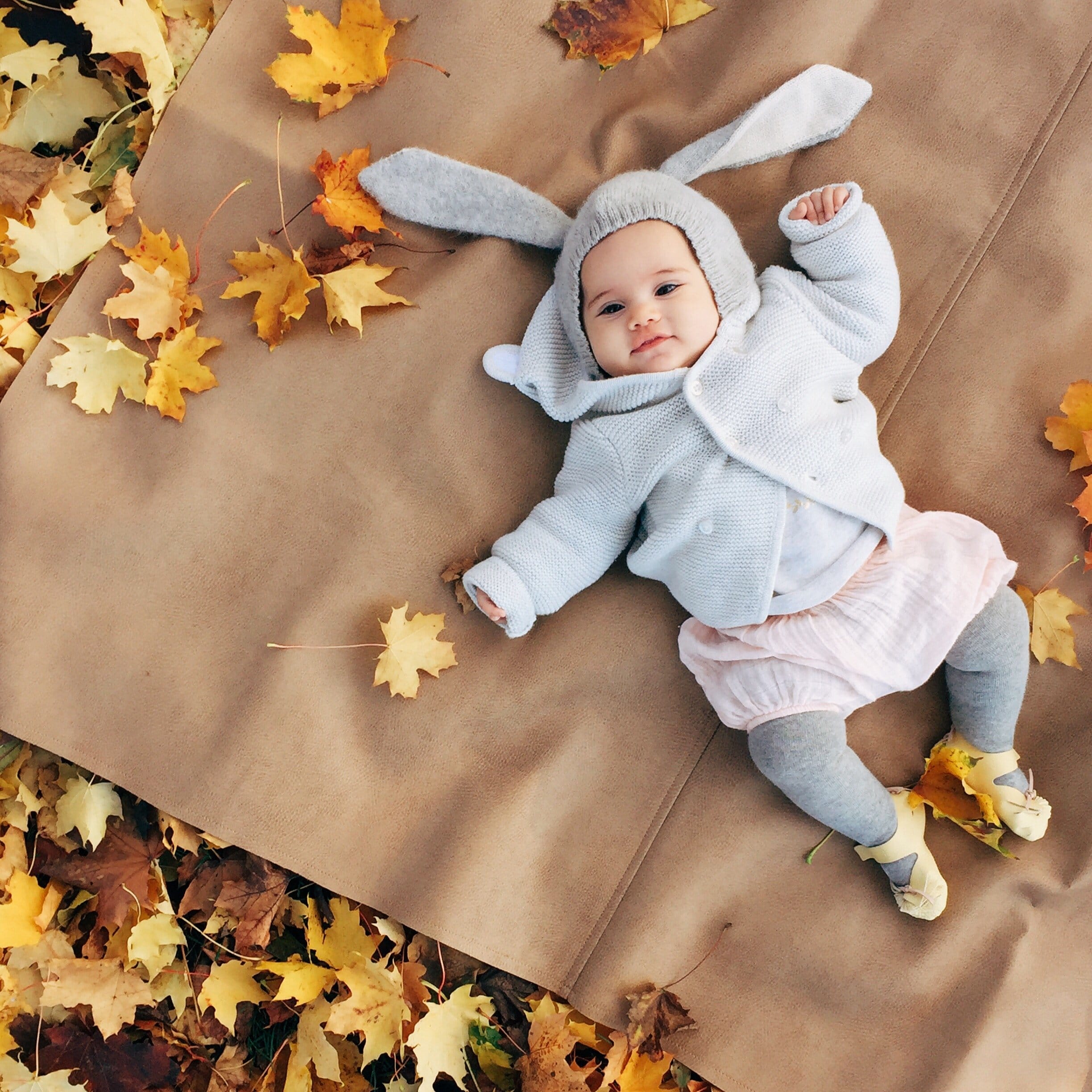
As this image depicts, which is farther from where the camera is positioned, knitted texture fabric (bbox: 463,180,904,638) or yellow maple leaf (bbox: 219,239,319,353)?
yellow maple leaf (bbox: 219,239,319,353)

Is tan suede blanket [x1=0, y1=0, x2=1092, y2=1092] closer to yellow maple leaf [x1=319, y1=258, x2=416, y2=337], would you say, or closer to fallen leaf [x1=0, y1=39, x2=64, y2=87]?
yellow maple leaf [x1=319, y1=258, x2=416, y2=337]

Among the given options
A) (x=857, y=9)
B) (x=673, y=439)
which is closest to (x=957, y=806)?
(x=673, y=439)

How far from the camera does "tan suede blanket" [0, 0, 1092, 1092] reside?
5.87 ft

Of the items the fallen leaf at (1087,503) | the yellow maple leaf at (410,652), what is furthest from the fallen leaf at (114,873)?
the fallen leaf at (1087,503)

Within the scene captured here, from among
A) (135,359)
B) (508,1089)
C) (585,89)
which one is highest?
(585,89)

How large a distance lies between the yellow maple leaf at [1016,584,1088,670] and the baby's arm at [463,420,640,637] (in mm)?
824

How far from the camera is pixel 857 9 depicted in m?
1.84

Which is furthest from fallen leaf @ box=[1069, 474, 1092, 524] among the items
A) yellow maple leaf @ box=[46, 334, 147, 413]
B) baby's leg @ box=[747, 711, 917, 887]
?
yellow maple leaf @ box=[46, 334, 147, 413]

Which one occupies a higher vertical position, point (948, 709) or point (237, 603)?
point (948, 709)

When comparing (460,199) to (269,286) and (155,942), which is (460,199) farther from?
(155,942)

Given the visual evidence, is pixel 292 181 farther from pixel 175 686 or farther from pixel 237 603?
pixel 175 686

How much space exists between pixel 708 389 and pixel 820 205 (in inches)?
17.9

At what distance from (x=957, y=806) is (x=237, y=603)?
1.48 meters

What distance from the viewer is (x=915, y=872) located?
173 centimetres
